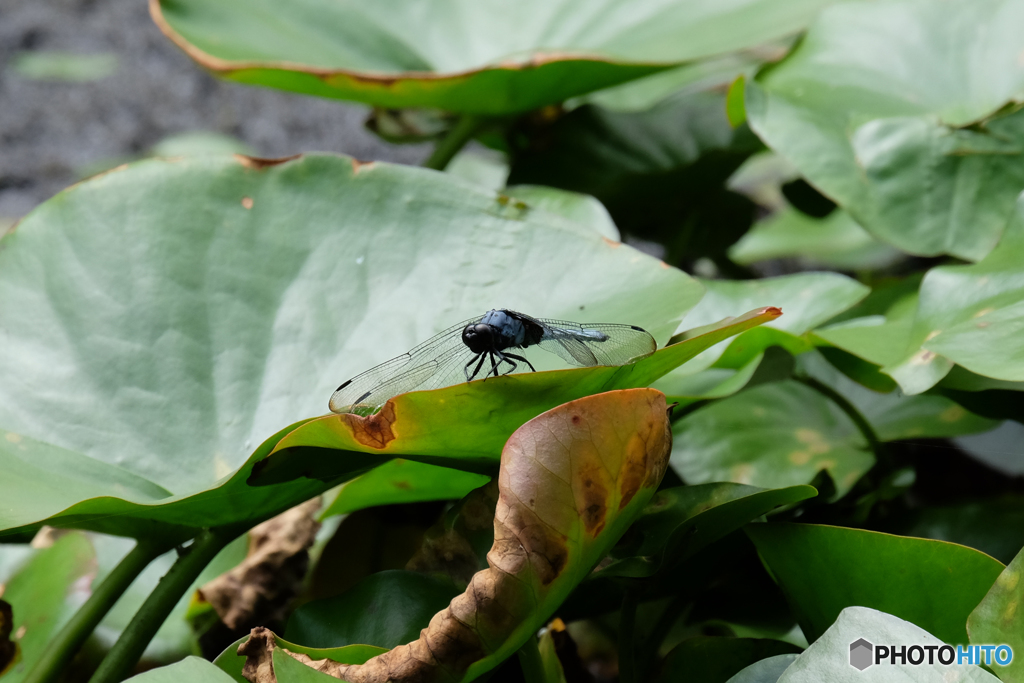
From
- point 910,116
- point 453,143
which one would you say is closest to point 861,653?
point 910,116

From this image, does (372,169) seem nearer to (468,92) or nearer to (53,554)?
(468,92)

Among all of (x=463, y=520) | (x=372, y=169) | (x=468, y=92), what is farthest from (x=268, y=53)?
(x=463, y=520)

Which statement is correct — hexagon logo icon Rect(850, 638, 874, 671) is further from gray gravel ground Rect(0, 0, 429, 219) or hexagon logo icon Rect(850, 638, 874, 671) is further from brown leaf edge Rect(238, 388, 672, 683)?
gray gravel ground Rect(0, 0, 429, 219)

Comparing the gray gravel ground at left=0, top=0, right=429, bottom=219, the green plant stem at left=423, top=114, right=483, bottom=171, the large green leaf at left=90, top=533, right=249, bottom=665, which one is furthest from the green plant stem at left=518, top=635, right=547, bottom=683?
the gray gravel ground at left=0, top=0, right=429, bottom=219

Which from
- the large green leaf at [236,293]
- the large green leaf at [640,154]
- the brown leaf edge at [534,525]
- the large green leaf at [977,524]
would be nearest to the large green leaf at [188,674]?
the brown leaf edge at [534,525]

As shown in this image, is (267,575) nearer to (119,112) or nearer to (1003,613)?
(1003,613)

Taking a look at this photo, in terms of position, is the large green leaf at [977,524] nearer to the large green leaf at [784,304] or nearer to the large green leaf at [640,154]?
the large green leaf at [784,304]
